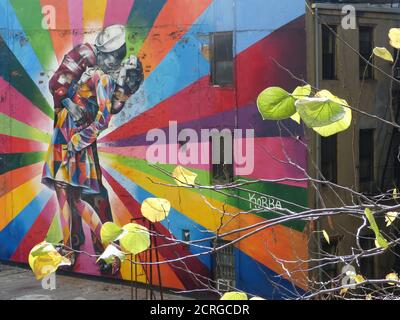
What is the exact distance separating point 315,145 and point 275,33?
85.1 inches

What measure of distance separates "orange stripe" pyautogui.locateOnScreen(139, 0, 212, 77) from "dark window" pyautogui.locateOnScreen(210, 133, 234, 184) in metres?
2.10

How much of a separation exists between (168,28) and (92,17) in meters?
2.02

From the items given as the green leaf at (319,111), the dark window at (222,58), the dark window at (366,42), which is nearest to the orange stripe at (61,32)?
the dark window at (222,58)

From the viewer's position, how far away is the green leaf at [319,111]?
214cm

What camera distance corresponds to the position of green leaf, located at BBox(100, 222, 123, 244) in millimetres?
2375

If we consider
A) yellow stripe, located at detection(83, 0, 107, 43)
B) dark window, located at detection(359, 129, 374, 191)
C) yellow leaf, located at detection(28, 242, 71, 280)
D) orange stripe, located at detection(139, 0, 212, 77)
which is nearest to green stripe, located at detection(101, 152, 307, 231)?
dark window, located at detection(359, 129, 374, 191)

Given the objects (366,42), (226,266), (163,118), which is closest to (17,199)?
(163,118)

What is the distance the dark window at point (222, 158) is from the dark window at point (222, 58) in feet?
3.54

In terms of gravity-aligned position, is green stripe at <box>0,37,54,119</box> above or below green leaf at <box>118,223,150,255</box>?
above

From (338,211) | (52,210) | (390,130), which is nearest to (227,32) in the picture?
(390,130)

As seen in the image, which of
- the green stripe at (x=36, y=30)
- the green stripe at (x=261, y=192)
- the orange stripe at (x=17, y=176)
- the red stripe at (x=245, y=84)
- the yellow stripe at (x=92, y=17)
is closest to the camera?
the green stripe at (x=261, y=192)

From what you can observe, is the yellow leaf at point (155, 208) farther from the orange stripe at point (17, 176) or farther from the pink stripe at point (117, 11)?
the orange stripe at point (17, 176)

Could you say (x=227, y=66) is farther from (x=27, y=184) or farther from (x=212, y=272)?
(x=27, y=184)

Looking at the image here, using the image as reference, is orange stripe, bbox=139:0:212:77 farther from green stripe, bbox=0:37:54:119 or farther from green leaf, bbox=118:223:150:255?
green leaf, bbox=118:223:150:255
